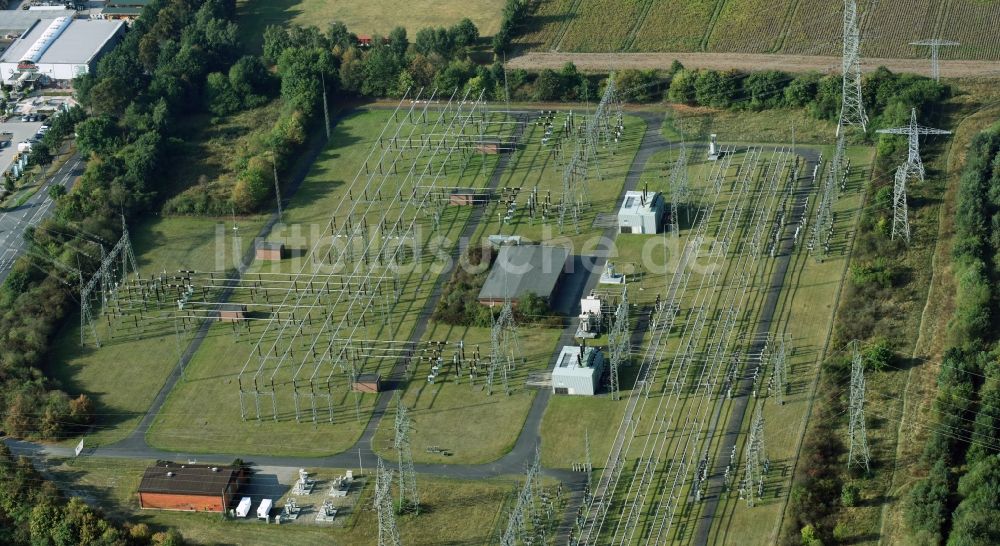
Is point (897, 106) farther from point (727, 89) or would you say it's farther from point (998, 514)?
point (998, 514)

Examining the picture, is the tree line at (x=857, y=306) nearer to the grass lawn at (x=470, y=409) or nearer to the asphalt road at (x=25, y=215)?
the grass lawn at (x=470, y=409)

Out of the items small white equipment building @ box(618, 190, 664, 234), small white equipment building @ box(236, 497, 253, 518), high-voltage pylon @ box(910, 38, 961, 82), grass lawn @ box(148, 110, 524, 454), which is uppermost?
high-voltage pylon @ box(910, 38, 961, 82)

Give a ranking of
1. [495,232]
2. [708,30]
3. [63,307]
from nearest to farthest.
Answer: [63,307] < [495,232] < [708,30]

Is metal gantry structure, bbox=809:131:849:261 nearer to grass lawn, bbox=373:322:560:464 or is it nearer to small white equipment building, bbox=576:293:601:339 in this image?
small white equipment building, bbox=576:293:601:339

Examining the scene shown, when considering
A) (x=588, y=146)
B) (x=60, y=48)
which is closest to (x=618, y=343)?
(x=588, y=146)

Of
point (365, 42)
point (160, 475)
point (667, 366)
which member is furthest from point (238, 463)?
point (365, 42)

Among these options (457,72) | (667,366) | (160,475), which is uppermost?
(457,72)

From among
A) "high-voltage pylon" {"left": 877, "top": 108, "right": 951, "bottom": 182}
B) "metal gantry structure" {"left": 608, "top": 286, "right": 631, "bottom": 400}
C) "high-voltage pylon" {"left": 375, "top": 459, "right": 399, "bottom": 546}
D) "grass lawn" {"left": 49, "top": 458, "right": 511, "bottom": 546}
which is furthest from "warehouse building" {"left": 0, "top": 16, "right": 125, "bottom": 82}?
"high-voltage pylon" {"left": 877, "top": 108, "right": 951, "bottom": 182}
